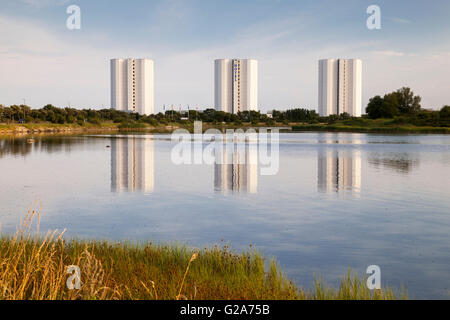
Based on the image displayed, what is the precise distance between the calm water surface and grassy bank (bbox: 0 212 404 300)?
136 centimetres

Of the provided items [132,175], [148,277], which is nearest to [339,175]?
[132,175]

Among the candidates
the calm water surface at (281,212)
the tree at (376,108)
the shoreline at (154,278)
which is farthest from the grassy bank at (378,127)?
the shoreline at (154,278)

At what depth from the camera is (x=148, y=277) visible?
29.1 ft

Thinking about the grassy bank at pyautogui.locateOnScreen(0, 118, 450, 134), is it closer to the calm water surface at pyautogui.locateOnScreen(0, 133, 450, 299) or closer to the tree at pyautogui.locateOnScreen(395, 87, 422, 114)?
the tree at pyautogui.locateOnScreen(395, 87, 422, 114)

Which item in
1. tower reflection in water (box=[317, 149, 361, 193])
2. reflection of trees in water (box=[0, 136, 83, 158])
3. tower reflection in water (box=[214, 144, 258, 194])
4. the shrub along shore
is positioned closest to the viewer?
tower reflection in water (box=[214, 144, 258, 194])

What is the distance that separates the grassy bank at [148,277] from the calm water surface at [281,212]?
53.4 inches

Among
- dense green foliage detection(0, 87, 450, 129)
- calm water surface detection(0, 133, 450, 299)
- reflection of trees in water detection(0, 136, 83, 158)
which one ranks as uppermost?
→ dense green foliage detection(0, 87, 450, 129)

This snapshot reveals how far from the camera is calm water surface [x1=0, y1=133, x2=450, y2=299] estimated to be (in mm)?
11853

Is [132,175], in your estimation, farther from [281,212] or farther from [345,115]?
[345,115]

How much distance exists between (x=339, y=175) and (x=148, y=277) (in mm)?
23495


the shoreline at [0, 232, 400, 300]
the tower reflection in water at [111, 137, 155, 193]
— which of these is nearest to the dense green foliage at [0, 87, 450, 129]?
the tower reflection in water at [111, 137, 155, 193]
